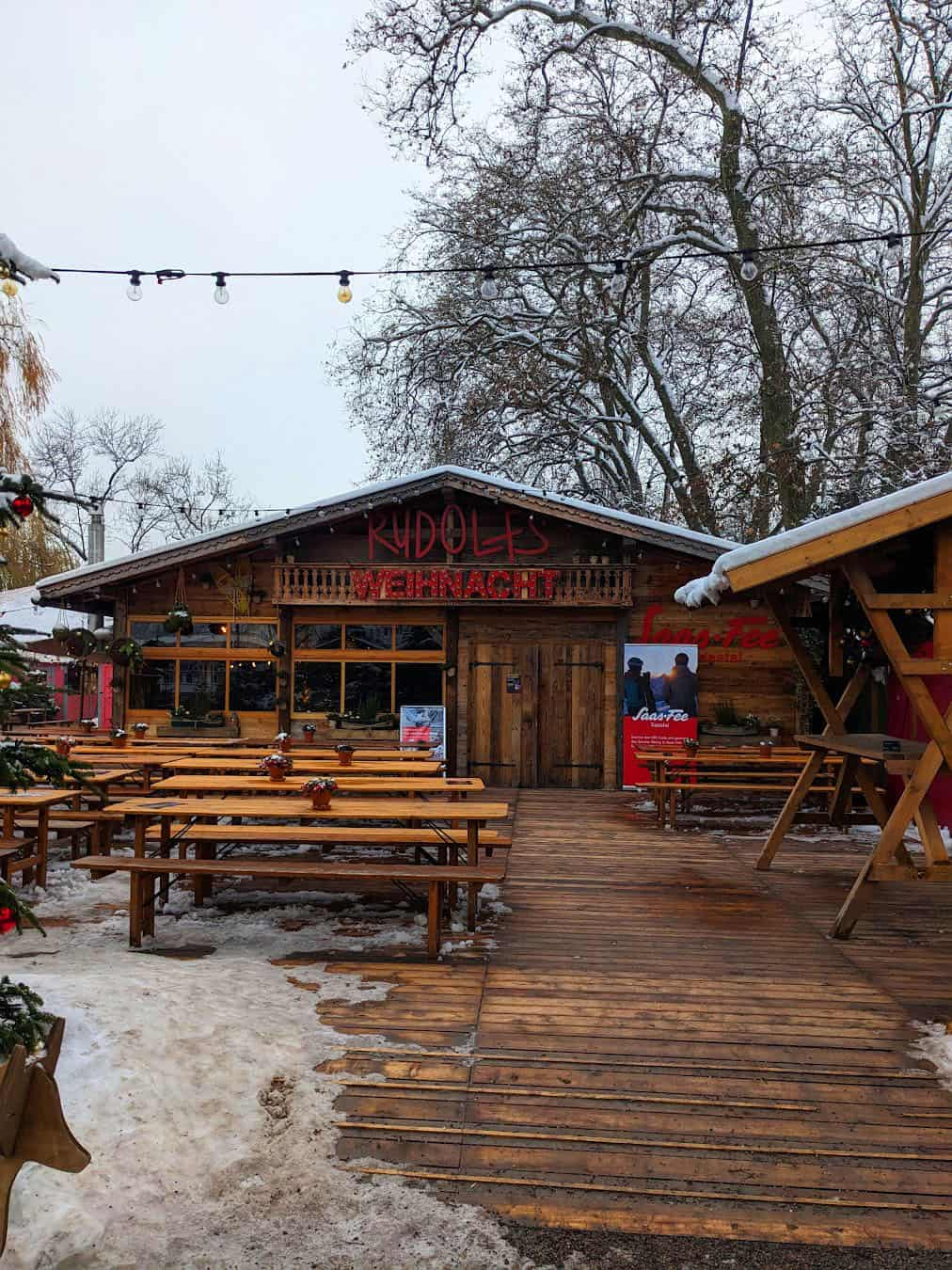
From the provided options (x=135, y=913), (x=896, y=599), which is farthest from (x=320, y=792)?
(x=896, y=599)

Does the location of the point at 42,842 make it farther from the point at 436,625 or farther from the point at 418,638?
the point at 436,625

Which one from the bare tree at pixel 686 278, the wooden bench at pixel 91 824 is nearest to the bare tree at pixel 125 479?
the bare tree at pixel 686 278

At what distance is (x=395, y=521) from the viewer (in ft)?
44.4

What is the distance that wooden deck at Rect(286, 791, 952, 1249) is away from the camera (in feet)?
9.46

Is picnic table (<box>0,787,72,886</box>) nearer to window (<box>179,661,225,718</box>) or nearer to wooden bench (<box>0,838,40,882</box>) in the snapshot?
wooden bench (<box>0,838,40,882</box>)

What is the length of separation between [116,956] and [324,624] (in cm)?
861

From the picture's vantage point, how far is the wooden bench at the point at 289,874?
5.25 meters

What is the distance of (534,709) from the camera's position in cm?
1335

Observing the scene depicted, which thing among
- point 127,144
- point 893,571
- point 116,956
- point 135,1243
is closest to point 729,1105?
point 135,1243

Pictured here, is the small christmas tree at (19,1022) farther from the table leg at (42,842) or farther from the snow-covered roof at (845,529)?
the snow-covered roof at (845,529)

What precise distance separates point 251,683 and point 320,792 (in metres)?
7.95

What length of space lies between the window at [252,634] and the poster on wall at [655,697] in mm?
5310

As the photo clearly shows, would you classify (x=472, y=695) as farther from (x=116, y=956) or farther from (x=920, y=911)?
(x=116, y=956)

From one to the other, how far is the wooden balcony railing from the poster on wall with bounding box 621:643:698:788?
92cm
